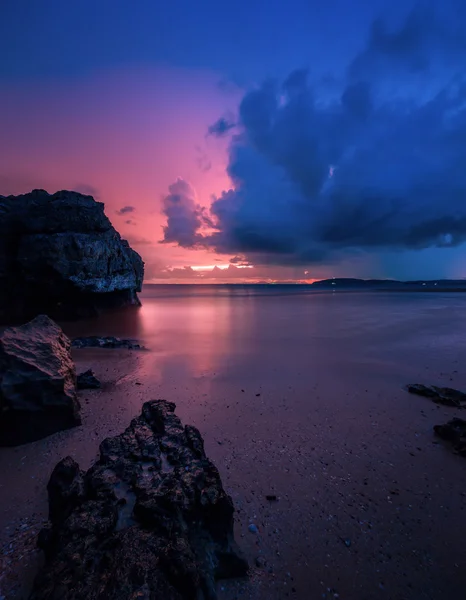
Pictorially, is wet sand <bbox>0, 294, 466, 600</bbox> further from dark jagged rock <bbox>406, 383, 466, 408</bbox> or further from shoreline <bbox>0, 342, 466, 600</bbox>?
dark jagged rock <bbox>406, 383, 466, 408</bbox>

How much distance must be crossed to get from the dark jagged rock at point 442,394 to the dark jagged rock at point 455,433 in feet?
5.78

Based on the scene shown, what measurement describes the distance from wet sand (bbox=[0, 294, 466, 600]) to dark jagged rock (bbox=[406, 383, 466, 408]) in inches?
14.3

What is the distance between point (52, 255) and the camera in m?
25.0

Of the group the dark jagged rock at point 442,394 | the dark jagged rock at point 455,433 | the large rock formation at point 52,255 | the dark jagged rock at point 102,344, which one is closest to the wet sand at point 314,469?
the dark jagged rock at point 455,433

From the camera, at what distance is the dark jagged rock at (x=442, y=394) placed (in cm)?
730

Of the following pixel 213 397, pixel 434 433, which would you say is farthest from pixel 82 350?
pixel 434 433

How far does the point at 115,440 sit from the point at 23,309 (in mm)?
29712

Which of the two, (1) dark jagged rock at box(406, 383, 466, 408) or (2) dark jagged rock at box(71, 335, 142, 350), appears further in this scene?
(2) dark jagged rock at box(71, 335, 142, 350)

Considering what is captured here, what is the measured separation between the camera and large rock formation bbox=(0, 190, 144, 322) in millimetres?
25109

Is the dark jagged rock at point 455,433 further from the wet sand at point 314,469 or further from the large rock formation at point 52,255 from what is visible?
the large rock formation at point 52,255

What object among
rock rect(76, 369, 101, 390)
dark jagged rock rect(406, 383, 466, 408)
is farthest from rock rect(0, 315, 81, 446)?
dark jagged rock rect(406, 383, 466, 408)

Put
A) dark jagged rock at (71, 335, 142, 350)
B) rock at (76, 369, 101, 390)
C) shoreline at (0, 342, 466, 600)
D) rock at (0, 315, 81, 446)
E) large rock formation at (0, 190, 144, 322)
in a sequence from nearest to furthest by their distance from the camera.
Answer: shoreline at (0, 342, 466, 600) < rock at (0, 315, 81, 446) < rock at (76, 369, 101, 390) < dark jagged rock at (71, 335, 142, 350) < large rock formation at (0, 190, 144, 322)

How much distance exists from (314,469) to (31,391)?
17.9ft

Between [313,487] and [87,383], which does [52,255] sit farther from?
[313,487]
